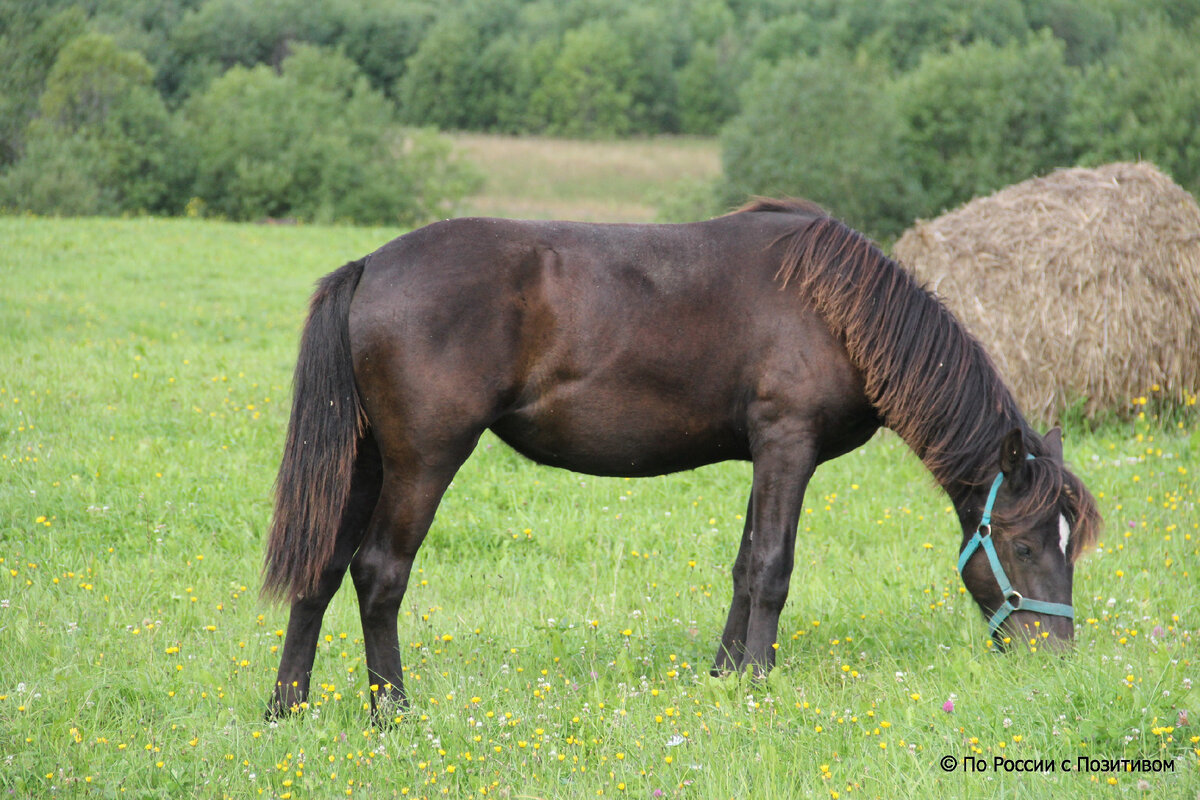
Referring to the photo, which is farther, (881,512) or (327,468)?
(881,512)

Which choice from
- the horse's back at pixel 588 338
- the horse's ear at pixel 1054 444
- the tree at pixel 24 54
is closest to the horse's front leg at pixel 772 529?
the horse's back at pixel 588 338

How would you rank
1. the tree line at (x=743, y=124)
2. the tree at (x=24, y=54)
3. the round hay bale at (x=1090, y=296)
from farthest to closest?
the tree at (x=24, y=54) → the tree line at (x=743, y=124) → the round hay bale at (x=1090, y=296)

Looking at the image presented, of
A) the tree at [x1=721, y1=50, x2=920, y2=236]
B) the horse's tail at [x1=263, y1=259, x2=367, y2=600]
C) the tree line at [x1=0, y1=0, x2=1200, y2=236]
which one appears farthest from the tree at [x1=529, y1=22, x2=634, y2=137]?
the horse's tail at [x1=263, y1=259, x2=367, y2=600]

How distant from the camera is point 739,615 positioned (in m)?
4.54

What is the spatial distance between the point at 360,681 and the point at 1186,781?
318 cm

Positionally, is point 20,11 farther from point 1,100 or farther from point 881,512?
point 881,512

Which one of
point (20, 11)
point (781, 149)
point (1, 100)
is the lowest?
point (781, 149)

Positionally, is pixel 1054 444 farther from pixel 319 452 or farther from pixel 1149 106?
pixel 1149 106

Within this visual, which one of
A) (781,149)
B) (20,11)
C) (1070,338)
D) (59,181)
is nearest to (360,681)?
(1070,338)

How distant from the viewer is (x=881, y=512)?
6746mm

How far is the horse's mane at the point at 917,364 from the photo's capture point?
412 centimetres

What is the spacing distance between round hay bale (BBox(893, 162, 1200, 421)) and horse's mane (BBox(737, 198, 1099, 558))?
452 cm

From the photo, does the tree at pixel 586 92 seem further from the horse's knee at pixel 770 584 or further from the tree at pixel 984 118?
the horse's knee at pixel 770 584

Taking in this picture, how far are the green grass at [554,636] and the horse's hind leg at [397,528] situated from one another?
1.36 ft
